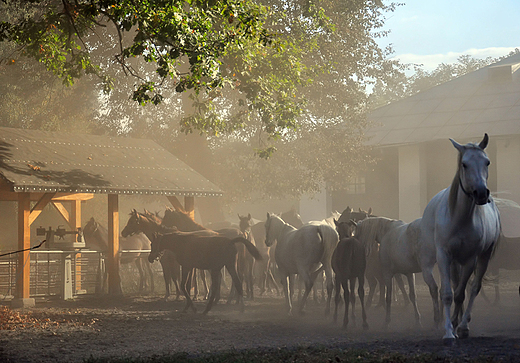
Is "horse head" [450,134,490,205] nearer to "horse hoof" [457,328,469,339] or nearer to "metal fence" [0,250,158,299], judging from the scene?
"horse hoof" [457,328,469,339]

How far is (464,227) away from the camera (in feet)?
25.7

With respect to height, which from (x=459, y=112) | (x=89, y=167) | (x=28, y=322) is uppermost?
(x=459, y=112)

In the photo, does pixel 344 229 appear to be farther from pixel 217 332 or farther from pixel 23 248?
pixel 23 248

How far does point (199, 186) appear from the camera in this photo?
18047 mm

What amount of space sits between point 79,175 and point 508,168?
1870 cm

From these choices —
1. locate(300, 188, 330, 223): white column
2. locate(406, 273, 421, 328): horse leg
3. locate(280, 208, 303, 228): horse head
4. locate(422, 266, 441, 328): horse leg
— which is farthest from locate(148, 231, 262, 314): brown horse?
locate(300, 188, 330, 223): white column

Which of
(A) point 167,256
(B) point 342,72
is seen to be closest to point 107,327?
(A) point 167,256

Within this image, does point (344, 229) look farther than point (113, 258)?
No

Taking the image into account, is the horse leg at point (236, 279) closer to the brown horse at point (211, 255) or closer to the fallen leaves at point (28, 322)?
the brown horse at point (211, 255)

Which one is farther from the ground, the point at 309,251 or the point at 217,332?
the point at 309,251

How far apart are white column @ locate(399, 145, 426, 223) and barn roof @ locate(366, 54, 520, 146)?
89 centimetres

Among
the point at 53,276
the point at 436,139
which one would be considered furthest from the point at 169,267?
the point at 436,139

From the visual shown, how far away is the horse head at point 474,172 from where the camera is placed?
7049 mm

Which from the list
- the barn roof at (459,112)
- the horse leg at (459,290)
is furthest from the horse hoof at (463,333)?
the barn roof at (459,112)
